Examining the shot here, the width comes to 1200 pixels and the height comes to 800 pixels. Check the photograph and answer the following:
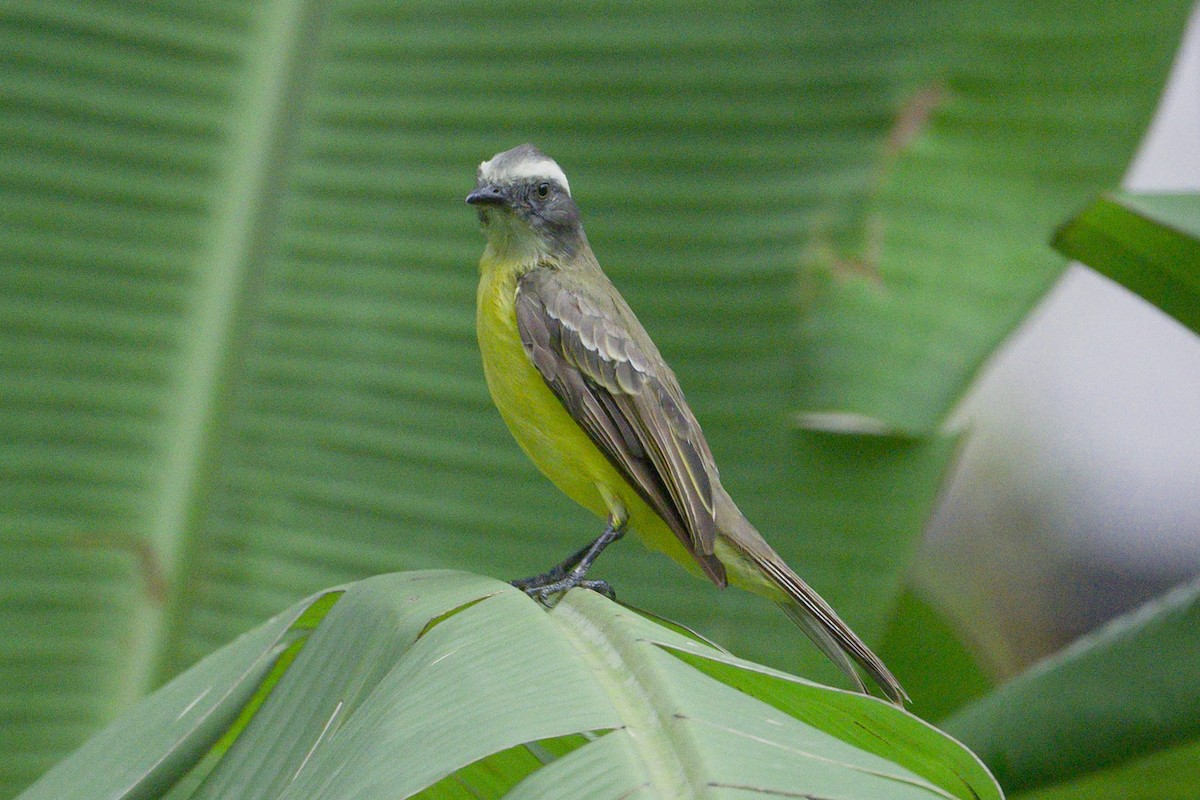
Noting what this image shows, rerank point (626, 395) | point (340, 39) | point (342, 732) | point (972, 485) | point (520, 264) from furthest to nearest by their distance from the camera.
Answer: point (972, 485)
point (340, 39)
point (520, 264)
point (626, 395)
point (342, 732)

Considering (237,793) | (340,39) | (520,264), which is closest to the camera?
(237,793)

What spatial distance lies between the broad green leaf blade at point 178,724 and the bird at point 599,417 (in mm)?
646

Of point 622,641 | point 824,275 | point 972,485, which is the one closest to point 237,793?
point 622,641

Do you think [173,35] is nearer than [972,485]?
Yes

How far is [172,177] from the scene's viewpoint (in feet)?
9.91

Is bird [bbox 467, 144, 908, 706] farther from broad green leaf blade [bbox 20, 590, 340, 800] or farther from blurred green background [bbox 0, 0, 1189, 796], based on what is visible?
broad green leaf blade [bbox 20, 590, 340, 800]

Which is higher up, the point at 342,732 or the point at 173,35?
the point at 173,35

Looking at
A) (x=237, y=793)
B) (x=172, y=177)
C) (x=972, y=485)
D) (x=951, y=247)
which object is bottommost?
(x=972, y=485)

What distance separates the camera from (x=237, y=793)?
1.46m

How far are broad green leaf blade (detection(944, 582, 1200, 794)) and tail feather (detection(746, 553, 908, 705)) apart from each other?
20 centimetres

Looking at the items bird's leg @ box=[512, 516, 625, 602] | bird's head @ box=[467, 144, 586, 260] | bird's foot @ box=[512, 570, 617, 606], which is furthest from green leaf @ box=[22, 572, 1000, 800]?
bird's head @ box=[467, 144, 586, 260]

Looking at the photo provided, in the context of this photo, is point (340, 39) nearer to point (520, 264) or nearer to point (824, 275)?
point (520, 264)

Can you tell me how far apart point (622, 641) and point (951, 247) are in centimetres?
185

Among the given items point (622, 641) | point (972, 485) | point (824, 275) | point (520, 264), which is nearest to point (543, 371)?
point (520, 264)
